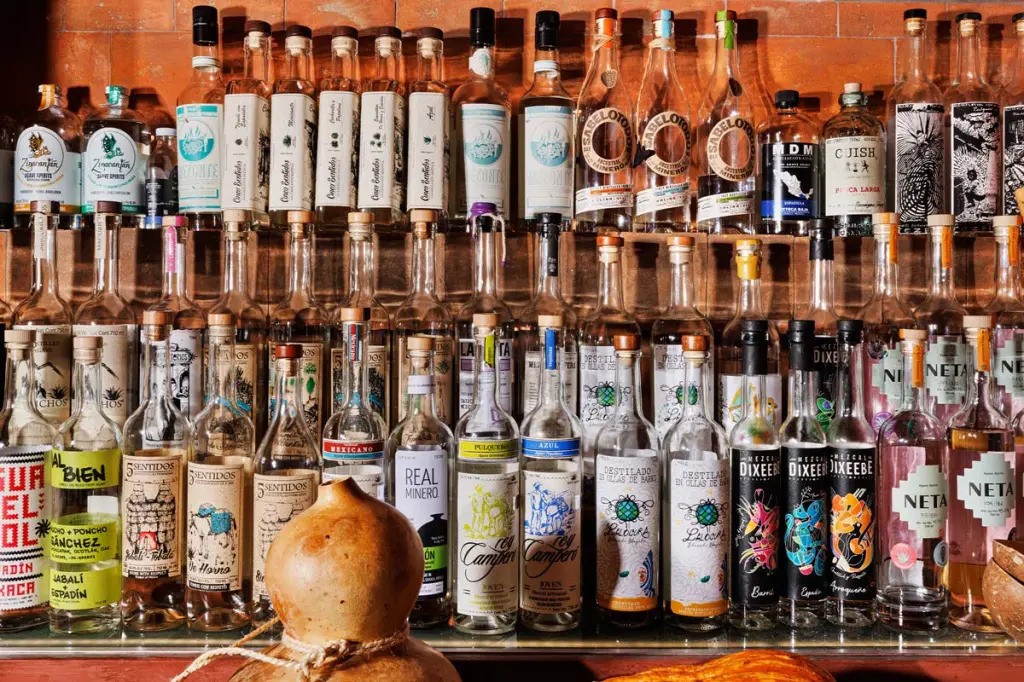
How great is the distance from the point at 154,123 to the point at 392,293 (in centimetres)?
49

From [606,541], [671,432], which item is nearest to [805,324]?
[671,432]

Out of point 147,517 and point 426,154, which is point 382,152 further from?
point 147,517

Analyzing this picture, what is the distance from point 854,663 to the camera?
47.3 inches

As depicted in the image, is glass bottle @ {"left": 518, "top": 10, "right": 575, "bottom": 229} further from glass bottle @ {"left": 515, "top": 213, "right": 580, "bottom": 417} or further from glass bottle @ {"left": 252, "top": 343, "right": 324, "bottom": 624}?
glass bottle @ {"left": 252, "top": 343, "right": 324, "bottom": 624}

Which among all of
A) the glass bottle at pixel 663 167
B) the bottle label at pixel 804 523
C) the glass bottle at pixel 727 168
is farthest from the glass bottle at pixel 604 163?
the bottle label at pixel 804 523

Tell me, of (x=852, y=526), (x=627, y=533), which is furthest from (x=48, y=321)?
(x=852, y=526)

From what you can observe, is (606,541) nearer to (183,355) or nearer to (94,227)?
(183,355)

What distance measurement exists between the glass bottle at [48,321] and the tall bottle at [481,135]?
63cm

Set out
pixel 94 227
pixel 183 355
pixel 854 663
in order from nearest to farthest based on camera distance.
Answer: pixel 854 663 → pixel 183 355 → pixel 94 227

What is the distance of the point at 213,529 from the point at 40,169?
2.18 ft

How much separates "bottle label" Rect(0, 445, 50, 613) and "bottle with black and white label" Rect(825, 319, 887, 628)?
107 centimetres

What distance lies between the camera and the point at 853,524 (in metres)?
1.29

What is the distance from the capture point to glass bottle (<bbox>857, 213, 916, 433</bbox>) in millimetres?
1425

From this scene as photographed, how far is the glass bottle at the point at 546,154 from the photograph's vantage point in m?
1.47
